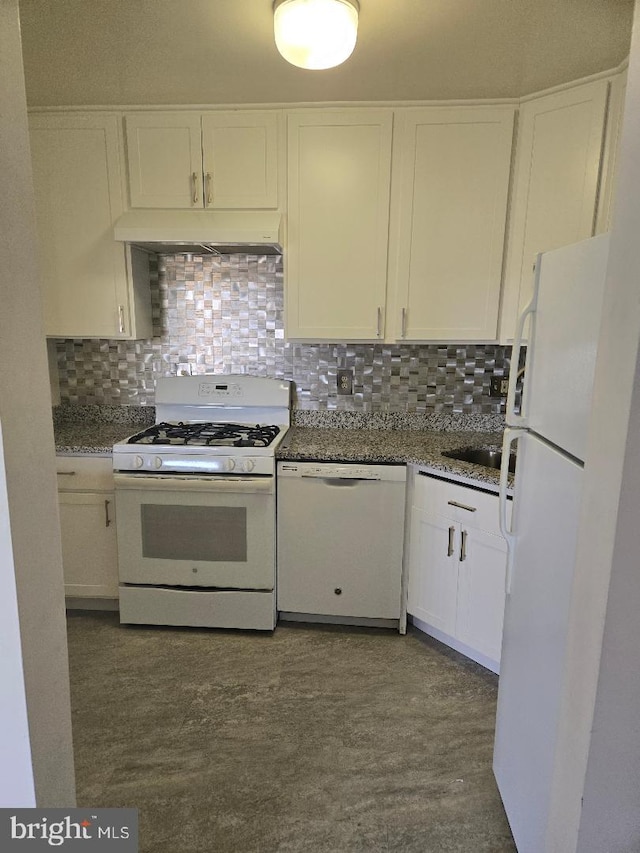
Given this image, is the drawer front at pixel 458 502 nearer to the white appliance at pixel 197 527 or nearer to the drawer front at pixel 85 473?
the white appliance at pixel 197 527

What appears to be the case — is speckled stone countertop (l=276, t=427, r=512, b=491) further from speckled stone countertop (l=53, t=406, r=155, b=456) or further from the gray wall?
the gray wall

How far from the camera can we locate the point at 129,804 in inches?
65.9

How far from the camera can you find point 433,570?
244 cm

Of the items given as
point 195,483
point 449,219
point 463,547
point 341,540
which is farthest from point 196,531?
point 449,219

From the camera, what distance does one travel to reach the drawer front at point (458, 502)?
7.10 feet

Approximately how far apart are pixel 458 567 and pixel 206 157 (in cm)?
222

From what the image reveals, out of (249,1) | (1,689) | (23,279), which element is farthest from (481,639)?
(249,1)

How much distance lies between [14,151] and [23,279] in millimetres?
202

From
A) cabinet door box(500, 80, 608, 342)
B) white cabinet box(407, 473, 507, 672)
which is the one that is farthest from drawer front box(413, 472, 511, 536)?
cabinet door box(500, 80, 608, 342)

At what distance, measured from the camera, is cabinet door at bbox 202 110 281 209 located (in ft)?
8.13

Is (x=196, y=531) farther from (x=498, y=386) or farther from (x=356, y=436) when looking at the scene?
(x=498, y=386)

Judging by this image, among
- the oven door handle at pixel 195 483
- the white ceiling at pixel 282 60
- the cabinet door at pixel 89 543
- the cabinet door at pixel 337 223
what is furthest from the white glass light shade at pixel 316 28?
the cabinet door at pixel 89 543

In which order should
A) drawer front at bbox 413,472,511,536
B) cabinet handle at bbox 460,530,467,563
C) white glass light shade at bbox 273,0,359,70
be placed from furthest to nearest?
cabinet handle at bbox 460,530,467,563, drawer front at bbox 413,472,511,536, white glass light shade at bbox 273,0,359,70

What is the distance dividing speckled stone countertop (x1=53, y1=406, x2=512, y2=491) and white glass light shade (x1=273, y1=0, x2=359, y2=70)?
1.52 meters
